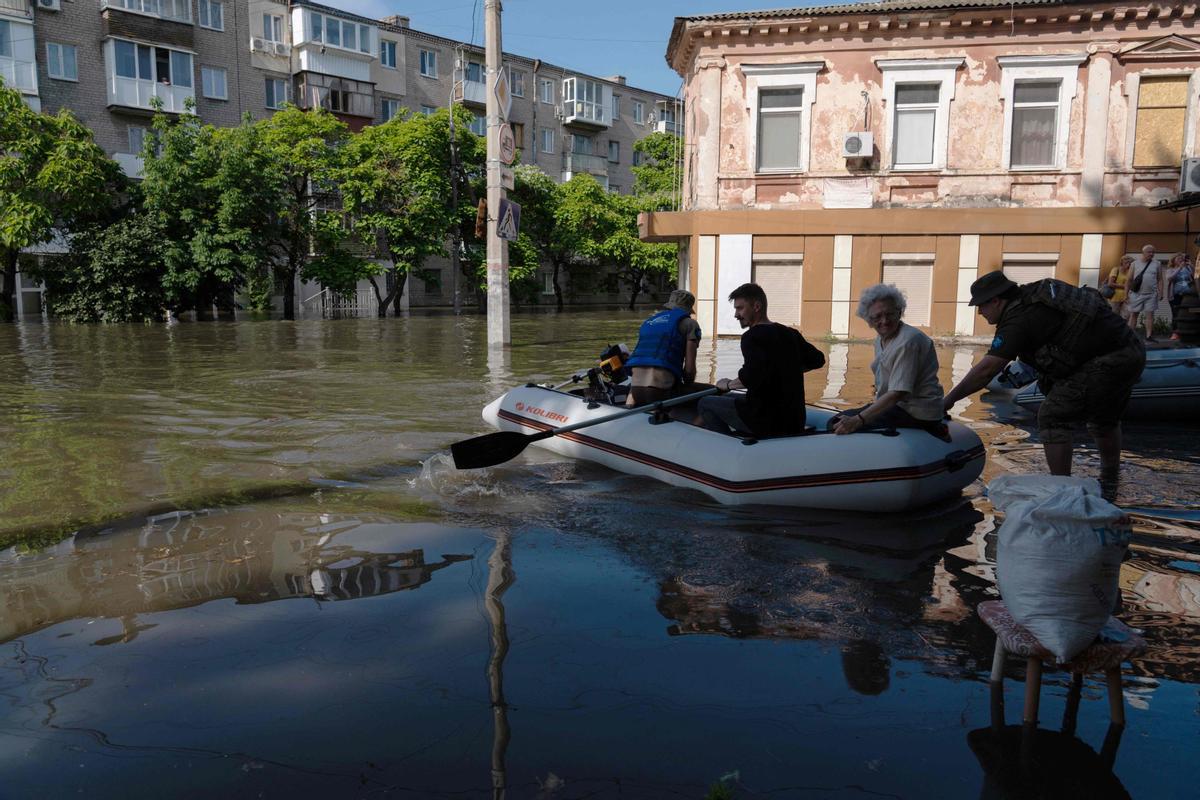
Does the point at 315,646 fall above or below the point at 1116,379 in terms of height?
below

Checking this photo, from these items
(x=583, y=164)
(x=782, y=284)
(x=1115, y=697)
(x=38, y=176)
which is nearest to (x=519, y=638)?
(x=1115, y=697)

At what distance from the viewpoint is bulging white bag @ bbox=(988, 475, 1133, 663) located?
3.03m

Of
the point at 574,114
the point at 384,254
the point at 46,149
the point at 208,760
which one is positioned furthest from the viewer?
the point at 574,114

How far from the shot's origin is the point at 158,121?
3006 cm

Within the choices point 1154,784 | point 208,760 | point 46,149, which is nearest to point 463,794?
point 208,760

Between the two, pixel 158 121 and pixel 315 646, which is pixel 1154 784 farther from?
pixel 158 121

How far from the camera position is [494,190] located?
1764 centimetres

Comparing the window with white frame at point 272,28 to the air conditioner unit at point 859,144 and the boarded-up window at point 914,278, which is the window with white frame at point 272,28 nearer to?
the air conditioner unit at point 859,144

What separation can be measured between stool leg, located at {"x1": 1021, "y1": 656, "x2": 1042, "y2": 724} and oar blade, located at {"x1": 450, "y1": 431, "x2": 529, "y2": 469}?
4.69 metres

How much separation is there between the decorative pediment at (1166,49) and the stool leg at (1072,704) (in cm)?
2053

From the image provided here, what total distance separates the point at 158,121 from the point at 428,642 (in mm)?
30837

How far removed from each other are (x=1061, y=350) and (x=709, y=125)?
1659 cm

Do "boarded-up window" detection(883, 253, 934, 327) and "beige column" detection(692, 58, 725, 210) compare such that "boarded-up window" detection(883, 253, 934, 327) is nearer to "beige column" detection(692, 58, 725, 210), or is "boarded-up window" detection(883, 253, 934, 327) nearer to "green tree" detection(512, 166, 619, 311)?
A: "beige column" detection(692, 58, 725, 210)

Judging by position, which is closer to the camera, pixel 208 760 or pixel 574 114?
pixel 208 760
